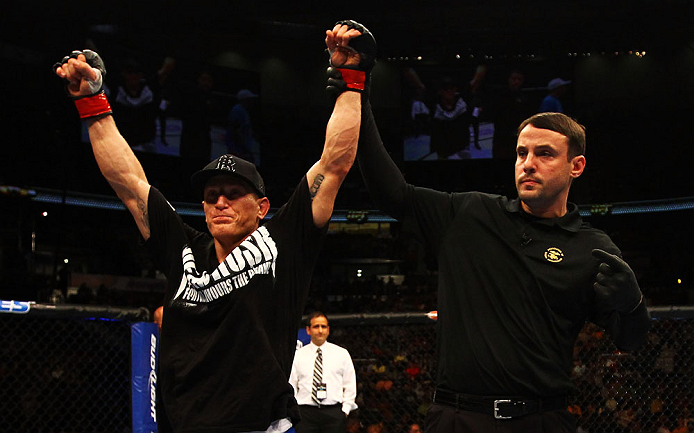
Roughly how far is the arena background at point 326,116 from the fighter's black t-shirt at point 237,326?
31.4 feet

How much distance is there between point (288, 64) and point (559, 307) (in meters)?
14.0

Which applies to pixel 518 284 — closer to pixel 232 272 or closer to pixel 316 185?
pixel 316 185

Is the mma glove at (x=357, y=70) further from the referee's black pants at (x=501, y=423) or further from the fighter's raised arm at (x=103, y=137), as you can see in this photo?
the referee's black pants at (x=501, y=423)

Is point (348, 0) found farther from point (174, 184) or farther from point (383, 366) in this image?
point (383, 366)

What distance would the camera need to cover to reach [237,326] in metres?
1.85

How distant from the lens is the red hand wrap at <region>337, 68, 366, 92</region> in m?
1.99

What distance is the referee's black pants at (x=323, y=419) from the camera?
18.3ft

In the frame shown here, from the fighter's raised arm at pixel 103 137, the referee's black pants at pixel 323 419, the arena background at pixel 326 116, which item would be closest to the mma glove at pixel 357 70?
the fighter's raised arm at pixel 103 137

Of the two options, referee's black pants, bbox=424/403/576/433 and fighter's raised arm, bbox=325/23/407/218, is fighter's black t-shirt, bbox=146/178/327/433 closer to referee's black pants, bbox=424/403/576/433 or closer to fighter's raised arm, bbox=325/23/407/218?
fighter's raised arm, bbox=325/23/407/218

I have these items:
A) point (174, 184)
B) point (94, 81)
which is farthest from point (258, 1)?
point (94, 81)

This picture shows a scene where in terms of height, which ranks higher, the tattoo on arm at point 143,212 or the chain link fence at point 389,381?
the tattoo on arm at point 143,212

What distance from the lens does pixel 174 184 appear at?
13.8 meters

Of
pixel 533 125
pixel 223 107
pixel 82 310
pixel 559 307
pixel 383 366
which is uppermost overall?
pixel 223 107

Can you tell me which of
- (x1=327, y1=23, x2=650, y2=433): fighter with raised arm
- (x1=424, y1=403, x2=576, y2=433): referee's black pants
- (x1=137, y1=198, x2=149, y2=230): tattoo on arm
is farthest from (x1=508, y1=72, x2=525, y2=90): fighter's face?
(x1=424, y1=403, x2=576, y2=433): referee's black pants
